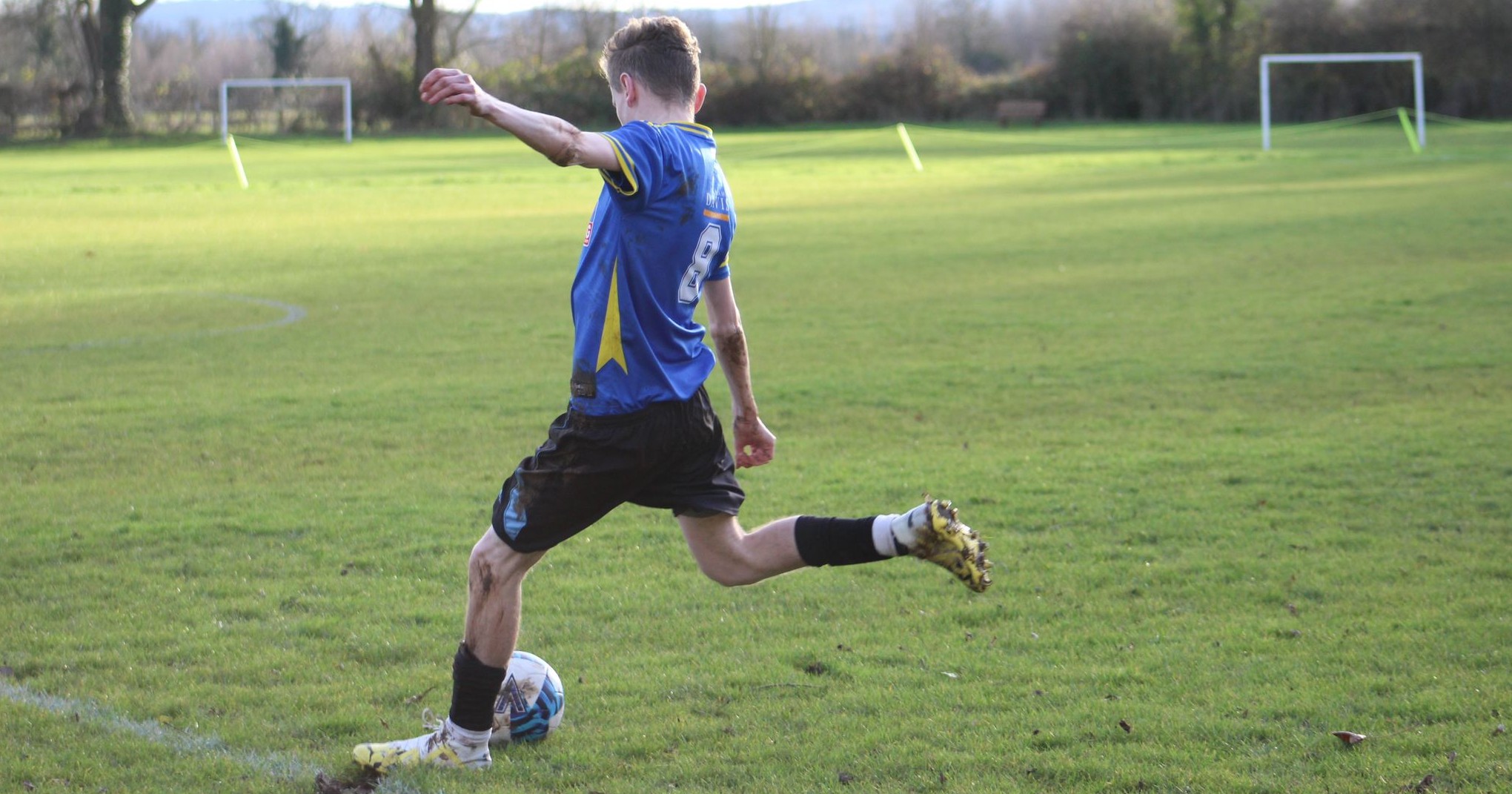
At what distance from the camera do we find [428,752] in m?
3.93

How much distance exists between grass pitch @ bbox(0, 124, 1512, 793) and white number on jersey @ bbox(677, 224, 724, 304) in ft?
4.29

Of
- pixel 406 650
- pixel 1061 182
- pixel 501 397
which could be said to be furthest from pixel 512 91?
pixel 406 650

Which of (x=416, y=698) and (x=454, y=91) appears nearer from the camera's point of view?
(x=454, y=91)

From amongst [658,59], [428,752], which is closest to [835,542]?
[428,752]

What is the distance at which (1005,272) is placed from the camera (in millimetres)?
16188

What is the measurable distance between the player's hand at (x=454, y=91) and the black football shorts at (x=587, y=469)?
92cm

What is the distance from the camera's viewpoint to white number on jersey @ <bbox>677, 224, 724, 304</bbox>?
3.78 meters

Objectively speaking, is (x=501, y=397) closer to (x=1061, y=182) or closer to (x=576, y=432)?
(x=576, y=432)

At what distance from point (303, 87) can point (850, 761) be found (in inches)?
2276

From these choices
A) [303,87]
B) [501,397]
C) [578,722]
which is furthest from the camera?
[303,87]

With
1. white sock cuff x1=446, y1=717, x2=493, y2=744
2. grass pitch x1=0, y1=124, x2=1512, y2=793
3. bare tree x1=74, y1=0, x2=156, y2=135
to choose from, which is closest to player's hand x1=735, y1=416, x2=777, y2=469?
grass pitch x1=0, y1=124, x2=1512, y2=793

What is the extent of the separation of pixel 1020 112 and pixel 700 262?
5763 centimetres

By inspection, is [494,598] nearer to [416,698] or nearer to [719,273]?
[416,698]

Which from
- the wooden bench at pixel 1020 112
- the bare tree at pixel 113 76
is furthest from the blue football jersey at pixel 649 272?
the bare tree at pixel 113 76
